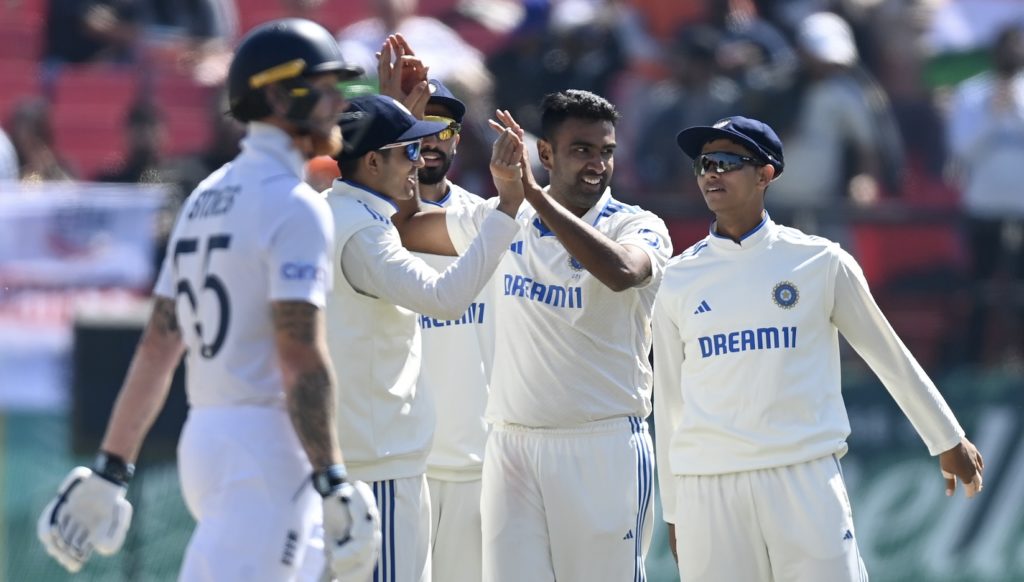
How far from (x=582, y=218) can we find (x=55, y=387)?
518 centimetres

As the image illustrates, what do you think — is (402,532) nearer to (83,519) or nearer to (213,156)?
(83,519)

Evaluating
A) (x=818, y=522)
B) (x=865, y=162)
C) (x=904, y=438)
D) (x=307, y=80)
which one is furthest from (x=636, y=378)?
(x=865, y=162)

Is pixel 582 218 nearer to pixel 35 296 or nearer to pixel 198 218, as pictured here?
pixel 198 218

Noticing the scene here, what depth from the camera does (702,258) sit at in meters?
5.83

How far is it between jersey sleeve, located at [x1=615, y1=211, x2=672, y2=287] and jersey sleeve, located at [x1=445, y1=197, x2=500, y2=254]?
529mm

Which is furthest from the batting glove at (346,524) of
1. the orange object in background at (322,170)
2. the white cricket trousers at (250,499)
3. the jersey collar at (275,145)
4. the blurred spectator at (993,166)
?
the blurred spectator at (993,166)

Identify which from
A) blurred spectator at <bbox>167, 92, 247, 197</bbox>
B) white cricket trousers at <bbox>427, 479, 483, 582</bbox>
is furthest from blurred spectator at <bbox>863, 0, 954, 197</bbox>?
white cricket trousers at <bbox>427, 479, 483, 582</bbox>

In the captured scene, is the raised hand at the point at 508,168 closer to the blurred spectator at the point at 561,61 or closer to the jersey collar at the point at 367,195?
the jersey collar at the point at 367,195

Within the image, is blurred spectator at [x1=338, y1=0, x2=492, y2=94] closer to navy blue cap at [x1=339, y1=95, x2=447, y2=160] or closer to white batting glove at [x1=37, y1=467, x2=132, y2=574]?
navy blue cap at [x1=339, y1=95, x2=447, y2=160]

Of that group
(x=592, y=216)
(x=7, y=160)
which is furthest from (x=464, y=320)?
(x=7, y=160)

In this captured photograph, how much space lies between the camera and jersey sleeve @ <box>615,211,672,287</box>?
18.6 feet

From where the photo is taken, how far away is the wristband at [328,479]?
4.04 meters

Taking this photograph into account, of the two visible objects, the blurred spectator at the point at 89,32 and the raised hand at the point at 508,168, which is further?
the blurred spectator at the point at 89,32

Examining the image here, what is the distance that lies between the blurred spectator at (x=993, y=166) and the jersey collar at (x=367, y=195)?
6416 mm
